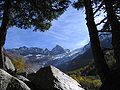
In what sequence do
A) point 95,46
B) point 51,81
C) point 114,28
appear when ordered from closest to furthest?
point 51,81 → point 114,28 → point 95,46

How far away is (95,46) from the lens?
59.0ft

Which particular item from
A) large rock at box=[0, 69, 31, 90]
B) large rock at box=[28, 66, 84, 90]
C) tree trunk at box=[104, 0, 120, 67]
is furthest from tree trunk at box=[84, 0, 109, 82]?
large rock at box=[0, 69, 31, 90]

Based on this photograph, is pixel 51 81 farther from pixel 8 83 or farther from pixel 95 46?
pixel 95 46

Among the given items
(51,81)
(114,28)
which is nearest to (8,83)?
(51,81)

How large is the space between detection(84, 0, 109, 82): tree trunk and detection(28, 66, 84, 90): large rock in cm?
177

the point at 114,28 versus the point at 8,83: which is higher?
the point at 114,28

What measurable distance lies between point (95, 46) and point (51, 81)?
400 cm

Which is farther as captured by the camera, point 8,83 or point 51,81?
point 51,81

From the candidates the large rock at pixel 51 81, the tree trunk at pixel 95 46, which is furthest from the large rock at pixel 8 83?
the tree trunk at pixel 95 46

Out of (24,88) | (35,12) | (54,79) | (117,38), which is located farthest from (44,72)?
(35,12)

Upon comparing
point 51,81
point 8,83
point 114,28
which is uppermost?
point 114,28

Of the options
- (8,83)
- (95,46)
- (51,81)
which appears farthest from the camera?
(95,46)

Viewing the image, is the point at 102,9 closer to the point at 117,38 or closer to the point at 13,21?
the point at 117,38

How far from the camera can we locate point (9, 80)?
1336cm
